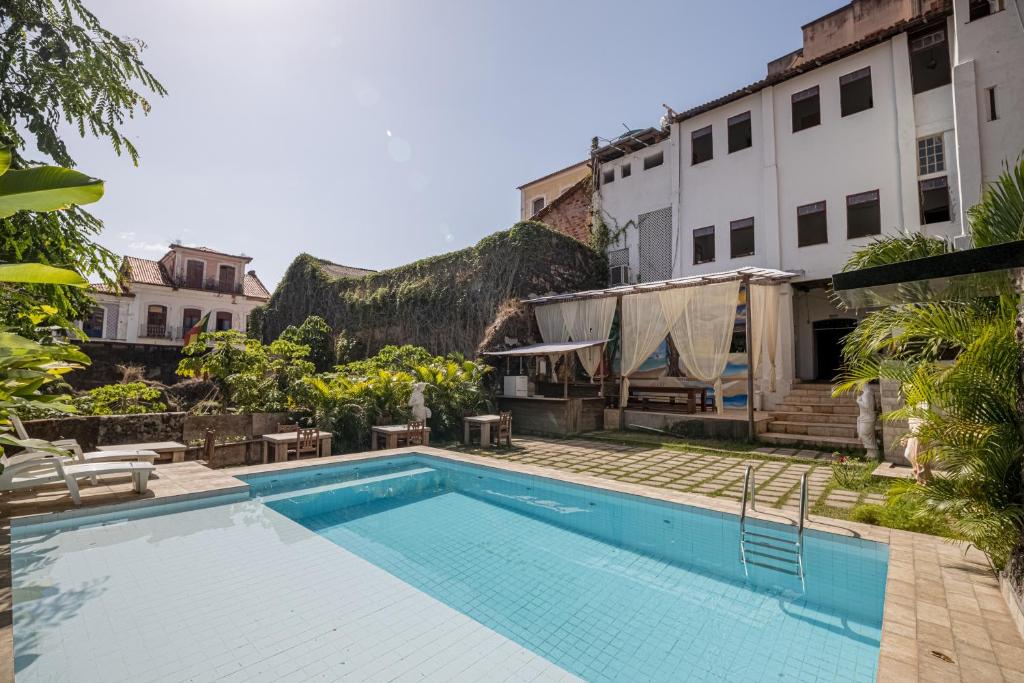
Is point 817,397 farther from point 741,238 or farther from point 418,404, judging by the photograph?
point 418,404

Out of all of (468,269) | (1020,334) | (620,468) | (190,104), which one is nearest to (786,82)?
(468,269)

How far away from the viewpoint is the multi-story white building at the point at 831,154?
10516 millimetres

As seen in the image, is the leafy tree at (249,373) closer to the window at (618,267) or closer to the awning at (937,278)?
the awning at (937,278)

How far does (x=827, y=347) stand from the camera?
14305 mm

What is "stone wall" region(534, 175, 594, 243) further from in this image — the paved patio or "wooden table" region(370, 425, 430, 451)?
"wooden table" region(370, 425, 430, 451)

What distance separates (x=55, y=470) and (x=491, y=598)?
5.25m

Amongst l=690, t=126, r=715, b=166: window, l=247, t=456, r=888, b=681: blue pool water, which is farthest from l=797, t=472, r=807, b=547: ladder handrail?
l=690, t=126, r=715, b=166: window

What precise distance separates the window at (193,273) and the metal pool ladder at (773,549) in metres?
31.3

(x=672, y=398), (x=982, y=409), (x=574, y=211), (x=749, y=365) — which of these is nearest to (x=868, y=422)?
(x=749, y=365)

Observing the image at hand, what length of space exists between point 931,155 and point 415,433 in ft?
44.7

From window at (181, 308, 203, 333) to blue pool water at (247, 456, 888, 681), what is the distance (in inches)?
979

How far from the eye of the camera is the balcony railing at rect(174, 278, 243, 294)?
27422 millimetres

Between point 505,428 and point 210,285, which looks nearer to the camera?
point 505,428

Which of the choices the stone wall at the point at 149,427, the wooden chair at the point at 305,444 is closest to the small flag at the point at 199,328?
the stone wall at the point at 149,427
